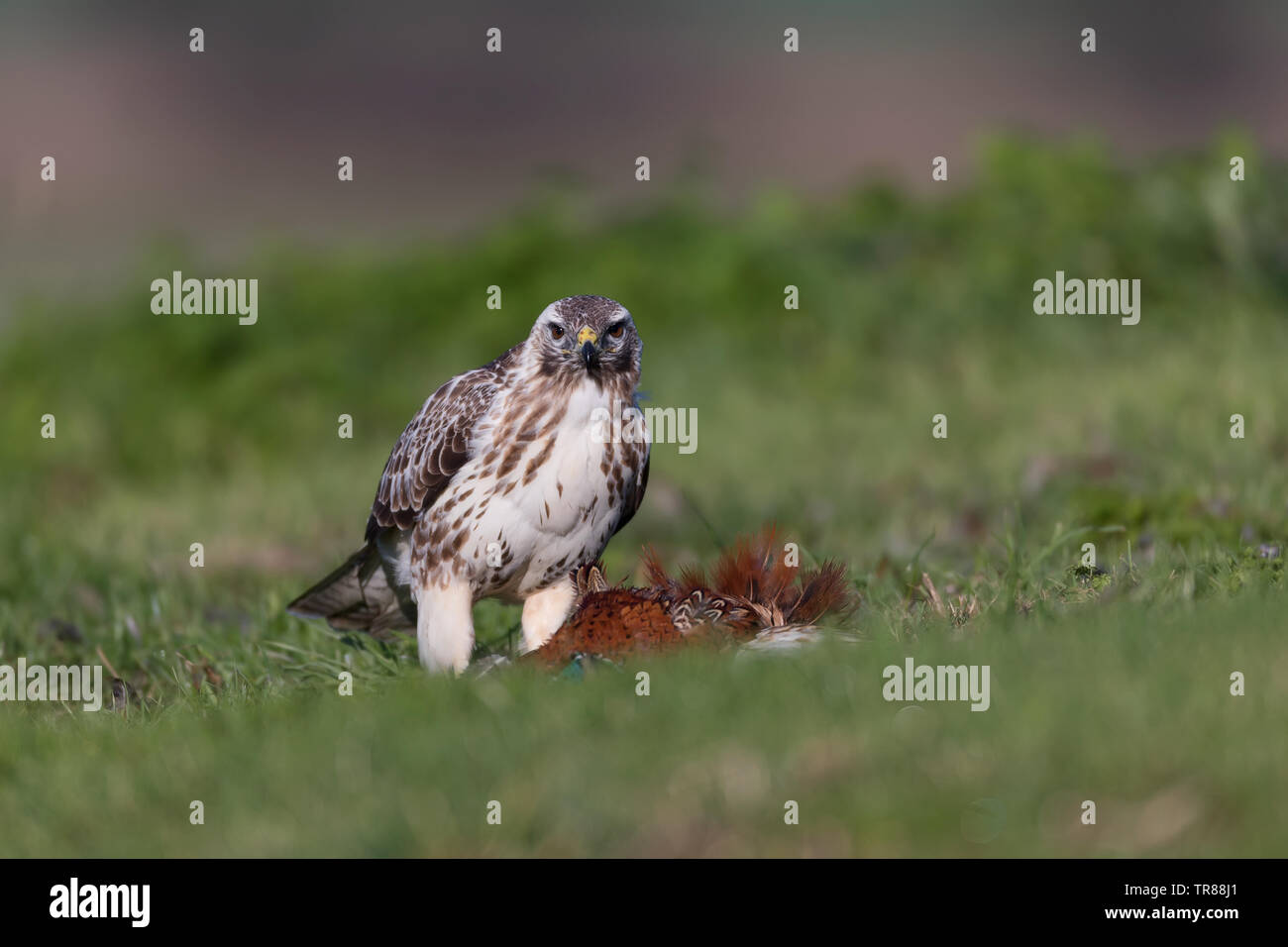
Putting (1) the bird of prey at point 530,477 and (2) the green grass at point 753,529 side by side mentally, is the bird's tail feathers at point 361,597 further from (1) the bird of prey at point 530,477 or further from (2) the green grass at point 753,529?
(1) the bird of prey at point 530,477

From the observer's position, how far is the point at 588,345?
23.6 feet

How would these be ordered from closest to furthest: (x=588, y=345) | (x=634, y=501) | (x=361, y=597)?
(x=588, y=345), (x=634, y=501), (x=361, y=597)

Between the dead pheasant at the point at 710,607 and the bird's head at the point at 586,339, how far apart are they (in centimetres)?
94

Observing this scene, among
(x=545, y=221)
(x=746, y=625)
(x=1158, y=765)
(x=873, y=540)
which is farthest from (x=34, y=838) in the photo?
(x=545, y=221)

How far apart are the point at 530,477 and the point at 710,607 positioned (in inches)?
40.7

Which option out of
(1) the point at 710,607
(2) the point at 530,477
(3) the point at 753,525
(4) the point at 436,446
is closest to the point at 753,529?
(3) the point at 753,525

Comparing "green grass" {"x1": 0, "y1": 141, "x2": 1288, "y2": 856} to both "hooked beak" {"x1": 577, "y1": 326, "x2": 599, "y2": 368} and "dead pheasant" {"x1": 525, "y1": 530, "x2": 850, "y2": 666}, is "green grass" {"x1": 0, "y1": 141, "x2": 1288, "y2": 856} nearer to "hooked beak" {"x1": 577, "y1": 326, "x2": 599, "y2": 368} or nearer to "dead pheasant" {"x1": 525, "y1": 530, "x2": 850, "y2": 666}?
"dead pheasant" {"x1": 525, "y1": 530, "x2": 850, "y2": 666}

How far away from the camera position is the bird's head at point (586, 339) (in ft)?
23.9

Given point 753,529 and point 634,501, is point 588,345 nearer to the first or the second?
point 634,501

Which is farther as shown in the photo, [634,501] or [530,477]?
[634,501]

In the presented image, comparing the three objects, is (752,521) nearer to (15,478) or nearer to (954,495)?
(954,495)

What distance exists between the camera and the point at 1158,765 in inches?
178

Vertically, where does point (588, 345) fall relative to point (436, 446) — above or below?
above

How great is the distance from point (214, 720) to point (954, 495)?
257 inches
